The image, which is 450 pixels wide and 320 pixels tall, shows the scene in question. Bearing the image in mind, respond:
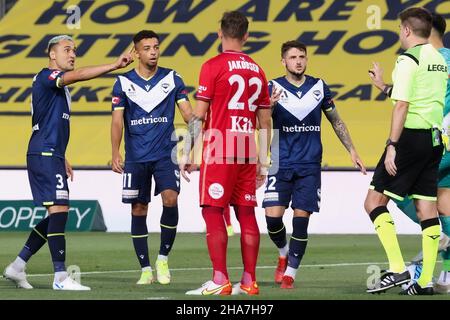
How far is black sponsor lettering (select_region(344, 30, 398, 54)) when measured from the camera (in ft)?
78.2

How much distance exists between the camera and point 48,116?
1064cm

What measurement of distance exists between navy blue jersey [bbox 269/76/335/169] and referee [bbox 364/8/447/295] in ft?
5.28

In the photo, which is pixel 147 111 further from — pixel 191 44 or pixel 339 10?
pixel 339 10

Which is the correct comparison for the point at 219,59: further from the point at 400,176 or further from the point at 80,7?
the point at 80,7

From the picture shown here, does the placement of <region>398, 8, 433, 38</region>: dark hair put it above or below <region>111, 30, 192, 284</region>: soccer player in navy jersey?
above

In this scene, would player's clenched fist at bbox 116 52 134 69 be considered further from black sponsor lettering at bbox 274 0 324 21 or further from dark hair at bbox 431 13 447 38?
black sponsor lettering at bbox 274 0 324 21

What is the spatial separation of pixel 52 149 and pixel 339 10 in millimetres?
14709

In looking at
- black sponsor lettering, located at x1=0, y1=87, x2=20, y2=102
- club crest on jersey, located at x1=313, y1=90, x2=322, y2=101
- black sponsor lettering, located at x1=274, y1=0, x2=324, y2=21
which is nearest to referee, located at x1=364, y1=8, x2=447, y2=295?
club crest on jersey, located at x1=313, y1=90, x2=322, y2=101

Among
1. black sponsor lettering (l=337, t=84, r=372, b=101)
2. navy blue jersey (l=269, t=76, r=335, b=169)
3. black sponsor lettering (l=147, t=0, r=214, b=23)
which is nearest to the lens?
navy blue jersey (l=269, t=76, r=335, b=169)

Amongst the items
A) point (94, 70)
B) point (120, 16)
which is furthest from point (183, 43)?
point (94, 70)

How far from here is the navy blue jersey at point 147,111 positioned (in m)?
11.3

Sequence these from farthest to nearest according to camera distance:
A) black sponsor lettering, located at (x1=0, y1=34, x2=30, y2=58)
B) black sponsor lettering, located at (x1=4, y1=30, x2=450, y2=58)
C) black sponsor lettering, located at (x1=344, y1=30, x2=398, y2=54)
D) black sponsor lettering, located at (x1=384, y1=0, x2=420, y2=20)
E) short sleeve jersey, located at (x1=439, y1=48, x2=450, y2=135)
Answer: black sponsor lettering, located at (x1=0, y1=34, x2=30, y2=58) < black sponsor lettering, located at (x1=384, y1=0, x2=420, y2=20) < black sponsor lettering, located at (x1=4, y1=30, x2=450, y2=58) < black sponsor lettering, located at (x1=344, y1=30, x2=398, y2=54) < short sleeve jersey, located at (x1=439, y1=48, x2=450, y2=135)

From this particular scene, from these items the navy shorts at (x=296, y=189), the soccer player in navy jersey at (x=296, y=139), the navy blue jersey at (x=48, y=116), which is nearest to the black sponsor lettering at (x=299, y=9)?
the soccer player in navy jersey at (x=296, y=139)

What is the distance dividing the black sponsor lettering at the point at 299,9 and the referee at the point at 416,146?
1502 cm
